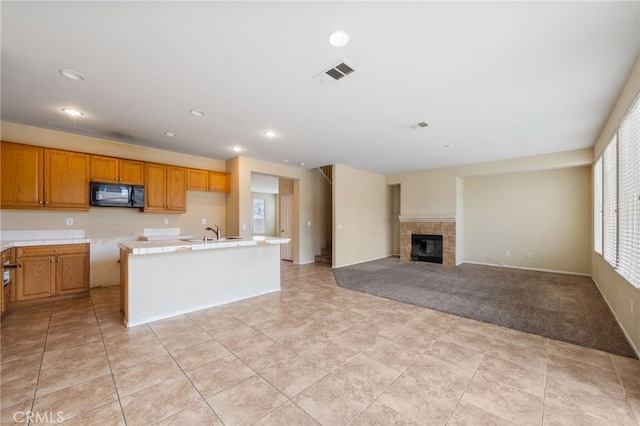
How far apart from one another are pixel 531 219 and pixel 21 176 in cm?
991

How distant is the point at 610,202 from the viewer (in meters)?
3.78

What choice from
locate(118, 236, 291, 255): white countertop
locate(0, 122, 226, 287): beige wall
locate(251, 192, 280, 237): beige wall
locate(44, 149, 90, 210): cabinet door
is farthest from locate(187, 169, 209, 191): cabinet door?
locate(251, 192, 280, 237): beige wall

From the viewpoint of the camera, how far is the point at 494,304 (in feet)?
12.5

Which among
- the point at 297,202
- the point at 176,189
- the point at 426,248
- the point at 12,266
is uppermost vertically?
the point at 176,189

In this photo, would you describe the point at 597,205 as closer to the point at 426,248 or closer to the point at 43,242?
the point at 426,248

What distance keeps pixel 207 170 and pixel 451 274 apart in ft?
19.6

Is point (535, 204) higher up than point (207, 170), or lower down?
lower down

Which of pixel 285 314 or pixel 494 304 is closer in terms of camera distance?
pixel 285 314

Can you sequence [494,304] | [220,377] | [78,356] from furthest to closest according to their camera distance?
[494,304] < [78,356] < [220,377]

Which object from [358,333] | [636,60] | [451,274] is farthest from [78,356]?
[451,274]

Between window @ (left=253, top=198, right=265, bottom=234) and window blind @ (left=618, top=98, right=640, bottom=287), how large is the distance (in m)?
10.4

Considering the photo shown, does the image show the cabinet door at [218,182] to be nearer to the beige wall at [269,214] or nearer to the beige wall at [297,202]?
the beige wall at [297,202]

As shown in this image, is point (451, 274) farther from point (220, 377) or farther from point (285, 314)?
point (220, 377)

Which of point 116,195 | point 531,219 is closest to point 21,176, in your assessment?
point 116,195
